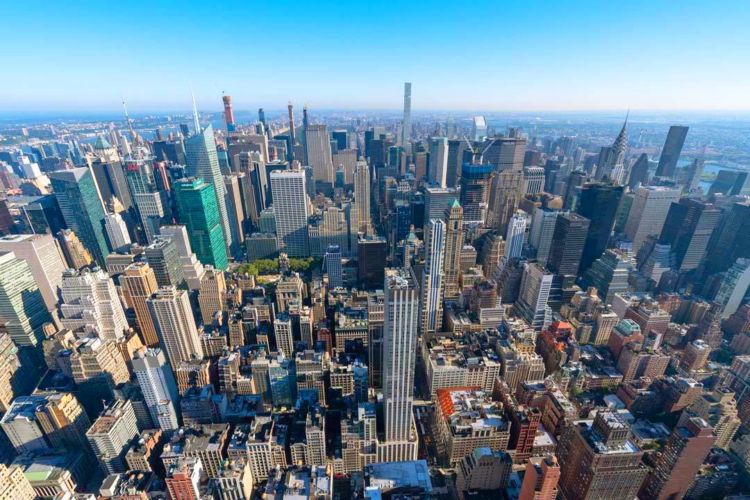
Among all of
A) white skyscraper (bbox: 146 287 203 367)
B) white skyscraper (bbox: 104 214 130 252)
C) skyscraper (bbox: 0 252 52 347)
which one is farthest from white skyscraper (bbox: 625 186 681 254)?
skyscraper (bbox: 0 252 52 347)

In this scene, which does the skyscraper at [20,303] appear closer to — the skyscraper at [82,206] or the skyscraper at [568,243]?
the skyscraper at [82,206]

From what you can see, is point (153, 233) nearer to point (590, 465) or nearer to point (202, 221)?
point (202, 221)

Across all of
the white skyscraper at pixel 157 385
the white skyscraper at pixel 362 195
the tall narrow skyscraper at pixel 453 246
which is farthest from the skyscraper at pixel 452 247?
the white skyscraper at pixel 157 385

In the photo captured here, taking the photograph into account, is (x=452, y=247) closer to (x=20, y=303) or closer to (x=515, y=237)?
(x=515, y=237)

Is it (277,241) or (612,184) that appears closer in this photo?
(612,184)

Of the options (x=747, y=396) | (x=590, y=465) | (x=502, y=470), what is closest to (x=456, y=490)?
(x=502, y=470)
